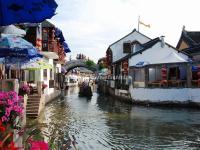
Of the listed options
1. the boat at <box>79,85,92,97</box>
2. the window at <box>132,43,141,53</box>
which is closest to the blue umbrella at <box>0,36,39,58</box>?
the window at <box>132,43,141,53</box>

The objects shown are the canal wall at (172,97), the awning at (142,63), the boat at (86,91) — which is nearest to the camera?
the canal wall at (172,97)

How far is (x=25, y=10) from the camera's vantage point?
6.00 metres

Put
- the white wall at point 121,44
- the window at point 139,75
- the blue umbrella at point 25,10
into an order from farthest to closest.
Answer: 1. the white wall at point 121,44
2. the window at point 139,75
3. the blue umbrella at point 25,10

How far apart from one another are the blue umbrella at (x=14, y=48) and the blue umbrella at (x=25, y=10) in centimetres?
828

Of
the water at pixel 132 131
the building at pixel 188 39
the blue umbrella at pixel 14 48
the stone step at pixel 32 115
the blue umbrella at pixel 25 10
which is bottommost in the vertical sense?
the water at pixel 132 131

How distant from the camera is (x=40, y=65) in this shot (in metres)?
21.9

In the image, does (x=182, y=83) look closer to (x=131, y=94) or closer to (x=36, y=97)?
(x=131, y=94)

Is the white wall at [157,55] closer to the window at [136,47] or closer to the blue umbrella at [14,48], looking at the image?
the window at [136,47]

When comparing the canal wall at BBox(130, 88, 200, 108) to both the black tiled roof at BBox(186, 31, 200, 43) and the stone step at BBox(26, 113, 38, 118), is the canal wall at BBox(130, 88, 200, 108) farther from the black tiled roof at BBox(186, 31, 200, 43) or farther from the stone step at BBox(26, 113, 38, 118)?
the black tiled roof at BBox(186, 31, 200, 43)

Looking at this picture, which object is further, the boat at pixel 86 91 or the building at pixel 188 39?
the boat at pixel 86 91

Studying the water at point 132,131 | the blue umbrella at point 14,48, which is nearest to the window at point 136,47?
the water at point 132,131

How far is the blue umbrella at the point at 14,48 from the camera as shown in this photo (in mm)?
14656

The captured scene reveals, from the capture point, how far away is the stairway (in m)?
20.3

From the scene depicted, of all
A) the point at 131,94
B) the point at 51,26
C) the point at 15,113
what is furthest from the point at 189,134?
the point at 51,26
